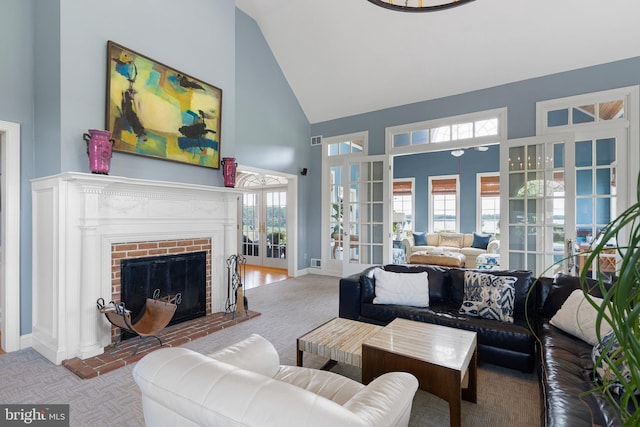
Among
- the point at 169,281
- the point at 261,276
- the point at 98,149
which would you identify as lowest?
the point at 261,276

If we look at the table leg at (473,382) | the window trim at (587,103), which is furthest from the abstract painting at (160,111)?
the window trim at (587,103)

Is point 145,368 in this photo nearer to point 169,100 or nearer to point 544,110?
point 169,100

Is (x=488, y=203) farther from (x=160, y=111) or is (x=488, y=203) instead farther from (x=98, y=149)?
(x=98, y=149)

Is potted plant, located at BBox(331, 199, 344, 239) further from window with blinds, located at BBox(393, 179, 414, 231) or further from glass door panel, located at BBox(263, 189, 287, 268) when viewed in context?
window with blinds, located at BBox(393, 179, 414, 231)

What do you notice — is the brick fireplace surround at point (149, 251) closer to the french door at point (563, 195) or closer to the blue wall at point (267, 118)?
the blue wall at point (267, 118)

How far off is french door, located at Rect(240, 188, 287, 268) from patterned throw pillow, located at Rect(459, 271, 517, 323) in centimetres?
476

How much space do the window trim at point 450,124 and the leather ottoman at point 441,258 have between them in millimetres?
2487

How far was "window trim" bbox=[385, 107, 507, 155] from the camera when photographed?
4.73 metres

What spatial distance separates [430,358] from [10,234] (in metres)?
3.58

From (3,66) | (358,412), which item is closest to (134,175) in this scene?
(3,66)

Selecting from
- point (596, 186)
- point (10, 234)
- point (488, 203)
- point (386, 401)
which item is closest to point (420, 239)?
point (488, 203)

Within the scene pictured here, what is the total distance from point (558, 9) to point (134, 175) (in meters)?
5.06

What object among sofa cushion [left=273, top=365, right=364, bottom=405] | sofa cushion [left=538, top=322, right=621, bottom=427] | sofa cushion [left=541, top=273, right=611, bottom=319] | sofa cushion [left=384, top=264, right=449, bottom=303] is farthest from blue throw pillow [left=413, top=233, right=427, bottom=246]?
sofa cushion [left=273, top=365, right=364, bottom=405]

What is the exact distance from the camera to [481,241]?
7.48 meters
